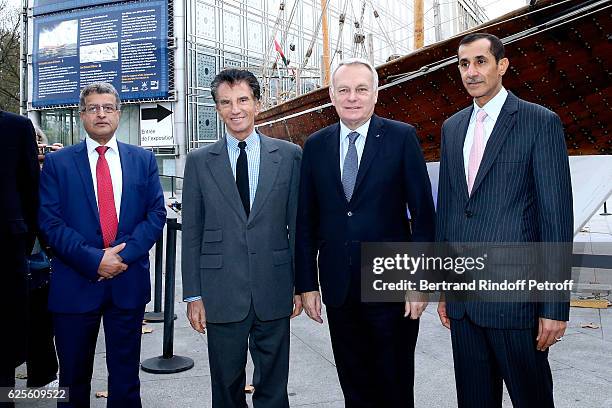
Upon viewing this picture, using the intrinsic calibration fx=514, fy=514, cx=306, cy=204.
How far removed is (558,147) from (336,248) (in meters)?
1.05

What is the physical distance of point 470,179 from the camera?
221 centimetres

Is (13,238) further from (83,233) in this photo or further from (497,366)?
(497,366)

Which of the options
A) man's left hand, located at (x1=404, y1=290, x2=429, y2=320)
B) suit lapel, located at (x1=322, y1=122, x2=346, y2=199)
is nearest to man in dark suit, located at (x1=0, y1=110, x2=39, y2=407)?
suit lapel, located at (x1=322, y1=122, x2=346, y2=199)

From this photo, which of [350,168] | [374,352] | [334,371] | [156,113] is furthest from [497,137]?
[156,113]

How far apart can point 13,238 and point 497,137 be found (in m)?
2.42

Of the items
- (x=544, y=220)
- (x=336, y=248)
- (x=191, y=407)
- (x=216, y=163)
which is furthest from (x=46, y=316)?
(x=544, y=220)

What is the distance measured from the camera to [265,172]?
263cm

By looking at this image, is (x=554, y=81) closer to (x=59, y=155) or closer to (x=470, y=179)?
(x=470, y=179)

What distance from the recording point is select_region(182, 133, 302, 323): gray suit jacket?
101 inches

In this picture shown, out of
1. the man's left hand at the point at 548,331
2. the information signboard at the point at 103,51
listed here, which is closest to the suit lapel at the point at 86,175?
the man's left hand at the point at 548,331

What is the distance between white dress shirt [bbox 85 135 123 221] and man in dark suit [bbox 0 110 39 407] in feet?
1.04

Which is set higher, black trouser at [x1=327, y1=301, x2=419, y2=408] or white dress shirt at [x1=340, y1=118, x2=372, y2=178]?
white dress shirt at [x1=340, y1=118, x2=372, y2=178]

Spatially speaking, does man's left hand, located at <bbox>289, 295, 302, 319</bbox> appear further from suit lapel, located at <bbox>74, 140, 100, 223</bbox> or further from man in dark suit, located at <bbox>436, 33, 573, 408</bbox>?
suit lapel, located at <bbox>74, 140, 100, 223</bbox>

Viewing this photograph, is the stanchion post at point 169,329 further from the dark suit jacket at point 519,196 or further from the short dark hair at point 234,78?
the dark suit jacket at point 519,196
